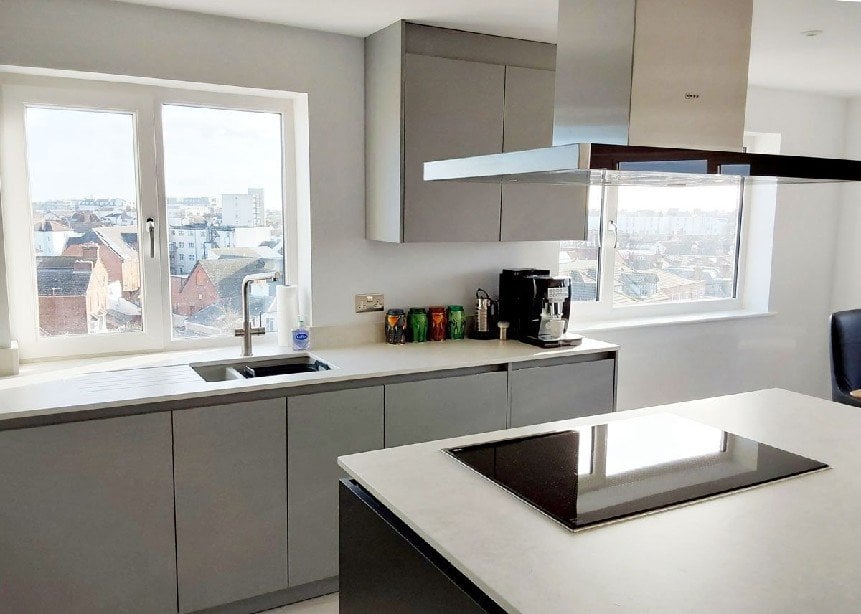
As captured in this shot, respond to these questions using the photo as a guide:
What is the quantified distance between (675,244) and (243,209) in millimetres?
2610

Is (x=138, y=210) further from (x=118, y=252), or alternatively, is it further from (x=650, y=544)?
(x=650, y=544)

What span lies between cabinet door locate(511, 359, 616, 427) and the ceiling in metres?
1.44

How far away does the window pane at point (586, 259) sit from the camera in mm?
3855

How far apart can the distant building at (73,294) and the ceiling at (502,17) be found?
1.05 meters

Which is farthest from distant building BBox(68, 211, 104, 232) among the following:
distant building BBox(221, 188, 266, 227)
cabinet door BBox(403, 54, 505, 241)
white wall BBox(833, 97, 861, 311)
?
white wall BBox(833, 97, 861, 311)

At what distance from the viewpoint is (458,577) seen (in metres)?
1.30

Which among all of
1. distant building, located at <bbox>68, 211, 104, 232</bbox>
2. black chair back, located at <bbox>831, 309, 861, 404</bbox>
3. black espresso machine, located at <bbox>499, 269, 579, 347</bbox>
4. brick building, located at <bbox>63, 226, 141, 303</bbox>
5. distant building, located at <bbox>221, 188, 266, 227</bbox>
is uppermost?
distant building, located at <bbox>221, 188, 266, 227</bbox>

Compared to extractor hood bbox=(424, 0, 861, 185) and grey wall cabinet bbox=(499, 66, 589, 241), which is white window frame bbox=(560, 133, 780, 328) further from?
extractor hood bbox=(424, 0, 861, 185)

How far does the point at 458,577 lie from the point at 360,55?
7.96ft

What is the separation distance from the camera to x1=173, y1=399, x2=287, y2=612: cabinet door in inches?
93.4

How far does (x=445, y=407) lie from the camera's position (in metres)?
2.80

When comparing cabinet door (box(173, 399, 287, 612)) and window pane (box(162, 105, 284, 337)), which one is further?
window pane (box(162, 105, 284, 337))

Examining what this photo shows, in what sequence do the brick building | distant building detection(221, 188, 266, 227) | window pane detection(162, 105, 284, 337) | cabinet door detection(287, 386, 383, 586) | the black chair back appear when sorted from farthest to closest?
the black chair back, distant building detection(221, 188, 266, 227), window pane detection(162, 105, 284, 337), the brick building, cabinet door detection(287, 386, 383, 586)

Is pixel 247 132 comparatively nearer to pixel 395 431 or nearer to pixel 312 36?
pixel 312 36
